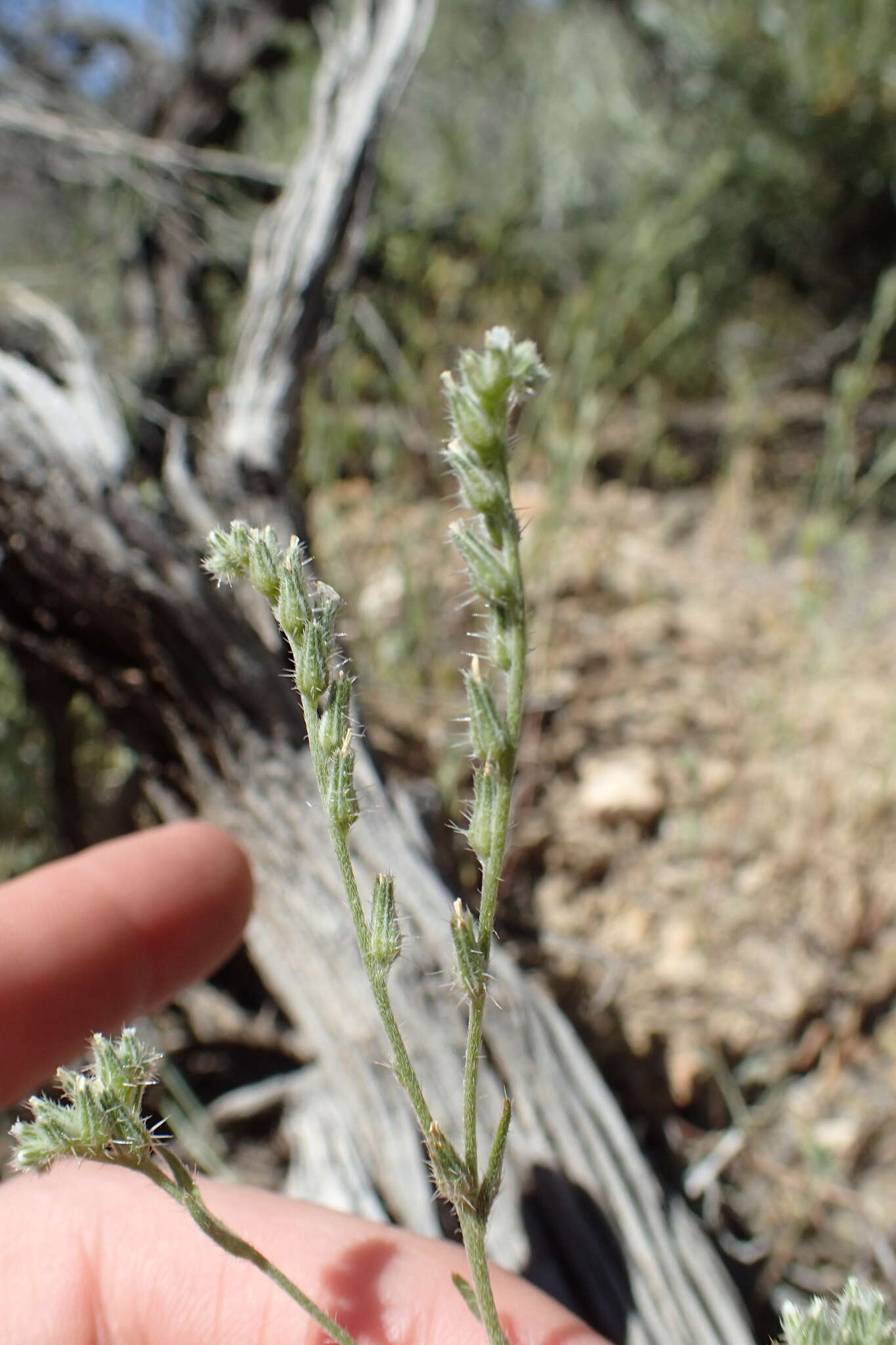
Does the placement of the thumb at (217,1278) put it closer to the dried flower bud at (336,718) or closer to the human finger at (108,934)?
the human finger at (108,934)

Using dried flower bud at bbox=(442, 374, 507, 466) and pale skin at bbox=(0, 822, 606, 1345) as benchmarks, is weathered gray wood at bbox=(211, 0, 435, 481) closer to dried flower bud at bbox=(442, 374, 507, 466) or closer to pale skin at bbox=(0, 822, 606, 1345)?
pale skin at bbox=(0, 822, 606, 1345)

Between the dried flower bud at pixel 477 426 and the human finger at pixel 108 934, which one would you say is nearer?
the dried flower bud at pixel 477 426

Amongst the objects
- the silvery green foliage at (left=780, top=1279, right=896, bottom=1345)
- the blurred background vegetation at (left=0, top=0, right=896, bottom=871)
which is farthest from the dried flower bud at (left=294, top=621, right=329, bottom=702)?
the blurred background vegetation at (left=0, top=0, right=896, bottom=871)

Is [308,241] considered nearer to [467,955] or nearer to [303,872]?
[303,872]

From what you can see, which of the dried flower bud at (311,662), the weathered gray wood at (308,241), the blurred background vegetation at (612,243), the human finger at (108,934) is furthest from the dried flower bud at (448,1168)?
the blurred background vegetation at (612,243)

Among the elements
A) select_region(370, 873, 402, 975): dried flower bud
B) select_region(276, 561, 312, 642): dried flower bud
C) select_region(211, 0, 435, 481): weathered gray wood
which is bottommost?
select_region(370, 873, 402, 975): dried flower bud

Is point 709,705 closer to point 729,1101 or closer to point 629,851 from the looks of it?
point 629,851
